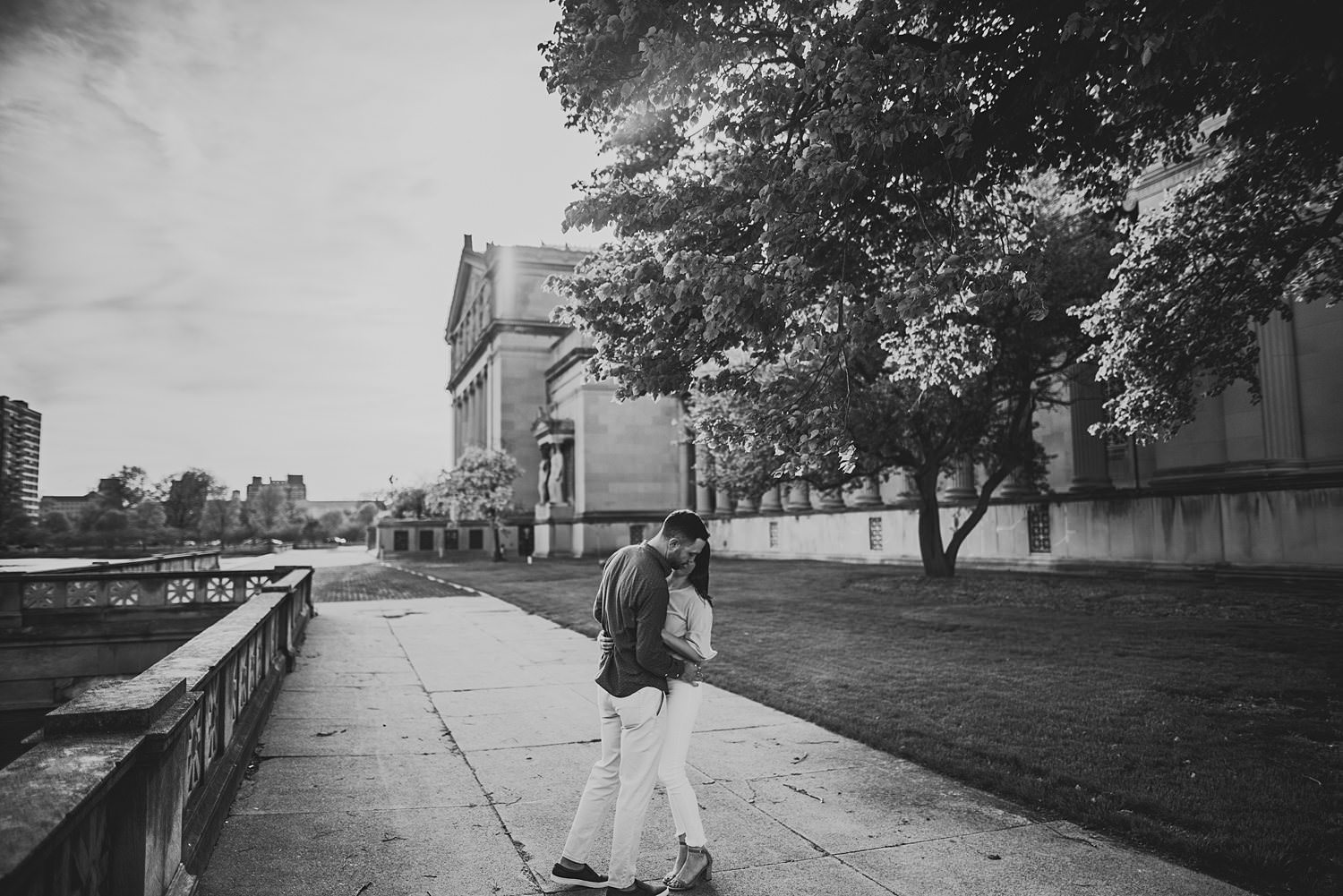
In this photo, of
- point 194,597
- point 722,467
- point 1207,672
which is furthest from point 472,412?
point 1207,672

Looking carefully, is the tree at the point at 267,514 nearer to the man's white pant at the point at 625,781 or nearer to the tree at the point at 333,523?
the tree at the point at 333,523

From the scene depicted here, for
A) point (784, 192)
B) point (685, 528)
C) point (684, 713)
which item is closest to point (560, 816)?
point (684, 713)

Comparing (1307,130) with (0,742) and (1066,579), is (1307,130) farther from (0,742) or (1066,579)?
(0,742)

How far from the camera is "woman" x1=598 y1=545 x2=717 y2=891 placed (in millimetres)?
4488

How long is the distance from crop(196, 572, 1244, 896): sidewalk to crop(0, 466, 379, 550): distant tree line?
58.1 metres

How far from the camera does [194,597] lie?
64.2 feet

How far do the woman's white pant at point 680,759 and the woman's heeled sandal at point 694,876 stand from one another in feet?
0.13

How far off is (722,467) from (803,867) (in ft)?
81.4

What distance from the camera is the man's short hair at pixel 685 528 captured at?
452cm

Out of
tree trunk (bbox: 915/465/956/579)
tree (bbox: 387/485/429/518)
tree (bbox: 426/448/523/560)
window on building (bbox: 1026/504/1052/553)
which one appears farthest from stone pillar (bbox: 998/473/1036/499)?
tree (bbox: 387/485/429/518)

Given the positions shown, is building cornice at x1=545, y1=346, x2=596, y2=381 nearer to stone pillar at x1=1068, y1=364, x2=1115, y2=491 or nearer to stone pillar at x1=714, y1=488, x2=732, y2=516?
stone pillar at x1=714, y1=488, x2=732, y2=516

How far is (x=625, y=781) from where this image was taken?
4375 mm

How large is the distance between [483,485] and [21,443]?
85474 mm

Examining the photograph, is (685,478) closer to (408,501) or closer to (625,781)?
(625,781)
